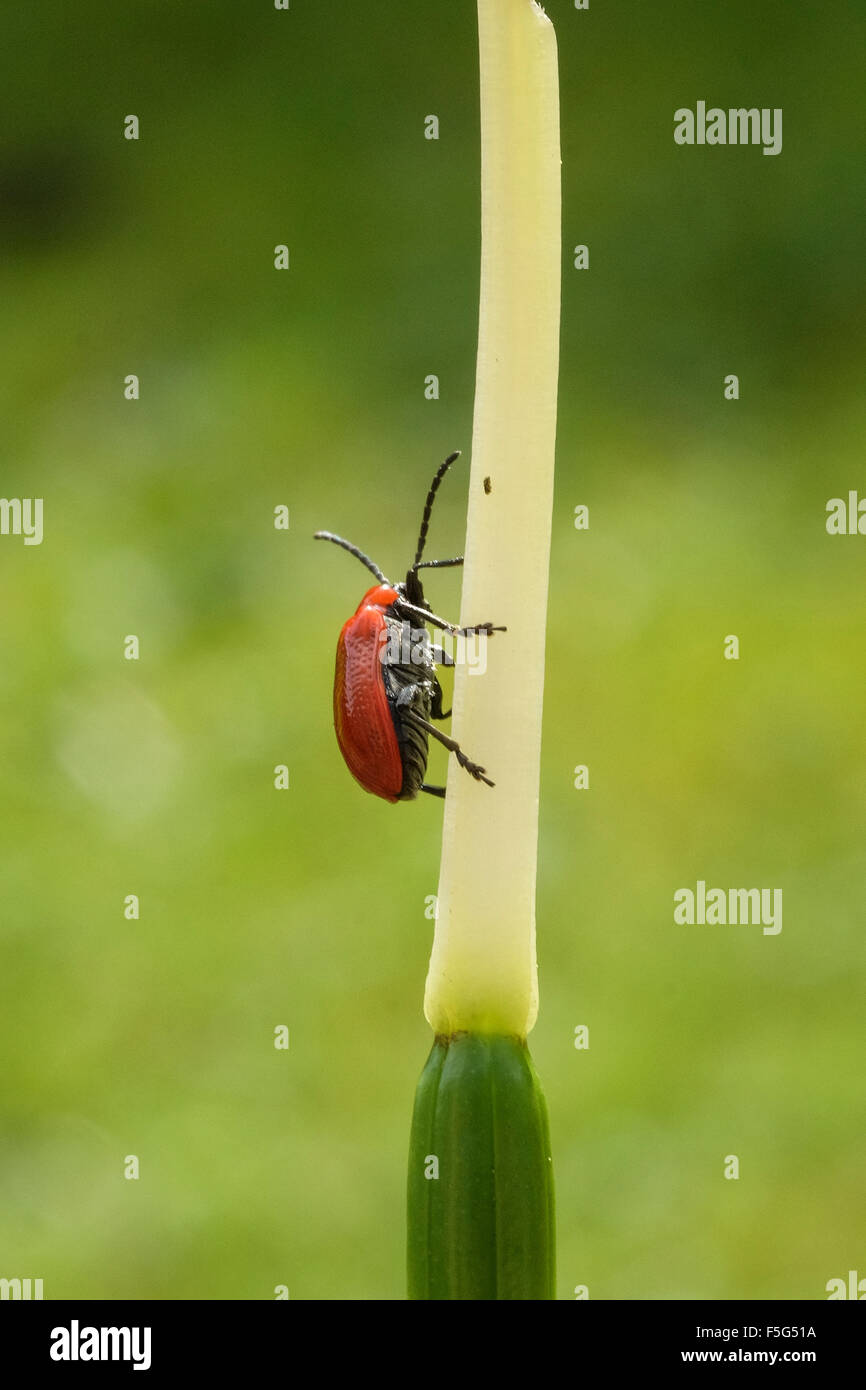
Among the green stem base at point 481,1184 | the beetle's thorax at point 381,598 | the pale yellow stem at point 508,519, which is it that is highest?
the beetle's thorax at point 381,598

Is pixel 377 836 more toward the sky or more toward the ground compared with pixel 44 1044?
more toward the sky

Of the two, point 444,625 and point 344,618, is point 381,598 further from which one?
point 344,618

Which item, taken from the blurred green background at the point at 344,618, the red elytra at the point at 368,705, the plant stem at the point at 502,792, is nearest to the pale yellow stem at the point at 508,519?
the plant stem at the point at 502,792

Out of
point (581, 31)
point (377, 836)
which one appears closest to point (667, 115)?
point (581, 31)

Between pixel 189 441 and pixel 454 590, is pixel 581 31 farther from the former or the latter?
Result: pixel 454 590

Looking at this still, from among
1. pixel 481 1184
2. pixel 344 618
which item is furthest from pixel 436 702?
pixel 344 618

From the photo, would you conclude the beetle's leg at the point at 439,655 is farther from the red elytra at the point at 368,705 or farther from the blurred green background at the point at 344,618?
the blurred green background at the point at 344,618
